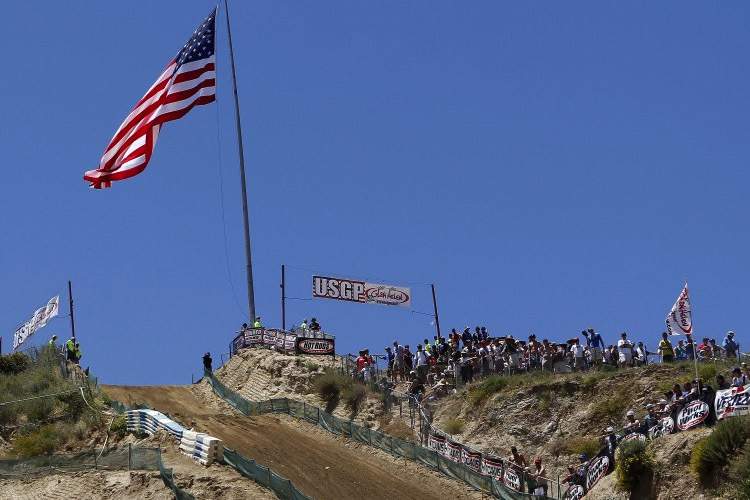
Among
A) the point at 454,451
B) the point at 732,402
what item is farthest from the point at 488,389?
the point at 732,402

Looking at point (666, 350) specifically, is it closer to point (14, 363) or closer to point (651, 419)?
point (651, 419)

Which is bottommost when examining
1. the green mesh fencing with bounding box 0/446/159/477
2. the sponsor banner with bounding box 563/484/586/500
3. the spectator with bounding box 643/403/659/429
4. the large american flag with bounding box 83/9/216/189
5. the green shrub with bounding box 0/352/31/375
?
the sponsor banner with bounding box 563/484/586/500

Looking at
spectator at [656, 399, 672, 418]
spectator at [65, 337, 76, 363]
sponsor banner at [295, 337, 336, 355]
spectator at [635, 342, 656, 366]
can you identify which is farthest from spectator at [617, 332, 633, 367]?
spectator at [65, 337, 76, 363]

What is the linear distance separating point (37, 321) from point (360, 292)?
691 inches

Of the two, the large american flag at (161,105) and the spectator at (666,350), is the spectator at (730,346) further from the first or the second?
the large american flag at (161,105)

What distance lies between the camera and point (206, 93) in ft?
171

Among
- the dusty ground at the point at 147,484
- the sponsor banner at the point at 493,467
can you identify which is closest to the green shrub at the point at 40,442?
the dusty ground at the point at 147,484

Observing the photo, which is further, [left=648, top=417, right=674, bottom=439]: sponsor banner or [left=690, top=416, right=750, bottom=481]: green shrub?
[left=648, top=417, right=674, bottom=439]: sponsor banner

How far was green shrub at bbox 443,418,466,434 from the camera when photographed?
44688 millimetres

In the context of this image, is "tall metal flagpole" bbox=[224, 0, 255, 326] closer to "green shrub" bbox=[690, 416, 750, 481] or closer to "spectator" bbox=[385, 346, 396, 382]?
"spectator" bbox=[385, 346, 396, 382]

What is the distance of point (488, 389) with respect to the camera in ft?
149

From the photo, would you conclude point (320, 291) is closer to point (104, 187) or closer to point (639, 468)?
point (104, 187)

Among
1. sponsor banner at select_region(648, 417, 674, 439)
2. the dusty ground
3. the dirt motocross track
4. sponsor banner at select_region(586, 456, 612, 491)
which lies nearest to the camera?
sponsor banner at select_region(648, 417, 674, 439)

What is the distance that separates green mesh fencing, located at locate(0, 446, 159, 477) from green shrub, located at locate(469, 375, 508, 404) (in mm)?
13084
